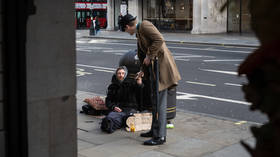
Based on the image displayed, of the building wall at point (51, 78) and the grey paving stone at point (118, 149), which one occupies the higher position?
the building wall at point (51, 78)

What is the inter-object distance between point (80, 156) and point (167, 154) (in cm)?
114

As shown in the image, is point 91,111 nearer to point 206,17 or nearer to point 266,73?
point 266,73

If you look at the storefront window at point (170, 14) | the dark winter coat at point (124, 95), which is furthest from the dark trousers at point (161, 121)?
the storefront window at point (170, 14)

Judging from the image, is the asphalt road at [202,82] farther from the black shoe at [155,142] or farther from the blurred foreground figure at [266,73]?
the blurred foreground figure at [266,73]

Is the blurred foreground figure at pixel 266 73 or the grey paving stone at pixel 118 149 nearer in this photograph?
the blurred foreground figure at pixel 266 73

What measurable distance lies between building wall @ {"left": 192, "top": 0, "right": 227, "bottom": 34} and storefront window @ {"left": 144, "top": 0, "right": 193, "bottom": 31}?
3033 mm

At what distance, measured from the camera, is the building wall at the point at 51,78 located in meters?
4.40

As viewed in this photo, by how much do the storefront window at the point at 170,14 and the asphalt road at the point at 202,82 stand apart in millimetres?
20923

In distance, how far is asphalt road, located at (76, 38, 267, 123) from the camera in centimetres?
901

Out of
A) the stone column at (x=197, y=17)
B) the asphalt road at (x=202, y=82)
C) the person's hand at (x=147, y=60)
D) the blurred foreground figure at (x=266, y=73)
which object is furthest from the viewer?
the stone column at (x=197, y=17)

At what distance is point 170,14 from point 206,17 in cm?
614

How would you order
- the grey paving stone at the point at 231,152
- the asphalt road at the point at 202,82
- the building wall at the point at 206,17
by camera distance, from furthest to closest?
the building wall at the point at 206,17 → the asphalt road at the point at 202,82 → the grey paving stone at the point at 231,152

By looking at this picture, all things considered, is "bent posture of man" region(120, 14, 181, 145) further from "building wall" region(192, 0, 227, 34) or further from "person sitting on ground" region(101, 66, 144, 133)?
"building wall" region(192, 0, 227, 34)

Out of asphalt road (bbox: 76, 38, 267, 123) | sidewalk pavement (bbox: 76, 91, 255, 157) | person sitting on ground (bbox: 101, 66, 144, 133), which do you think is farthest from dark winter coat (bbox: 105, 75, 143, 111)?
asphalt road (bbox: 76, 38, 267, 123)
